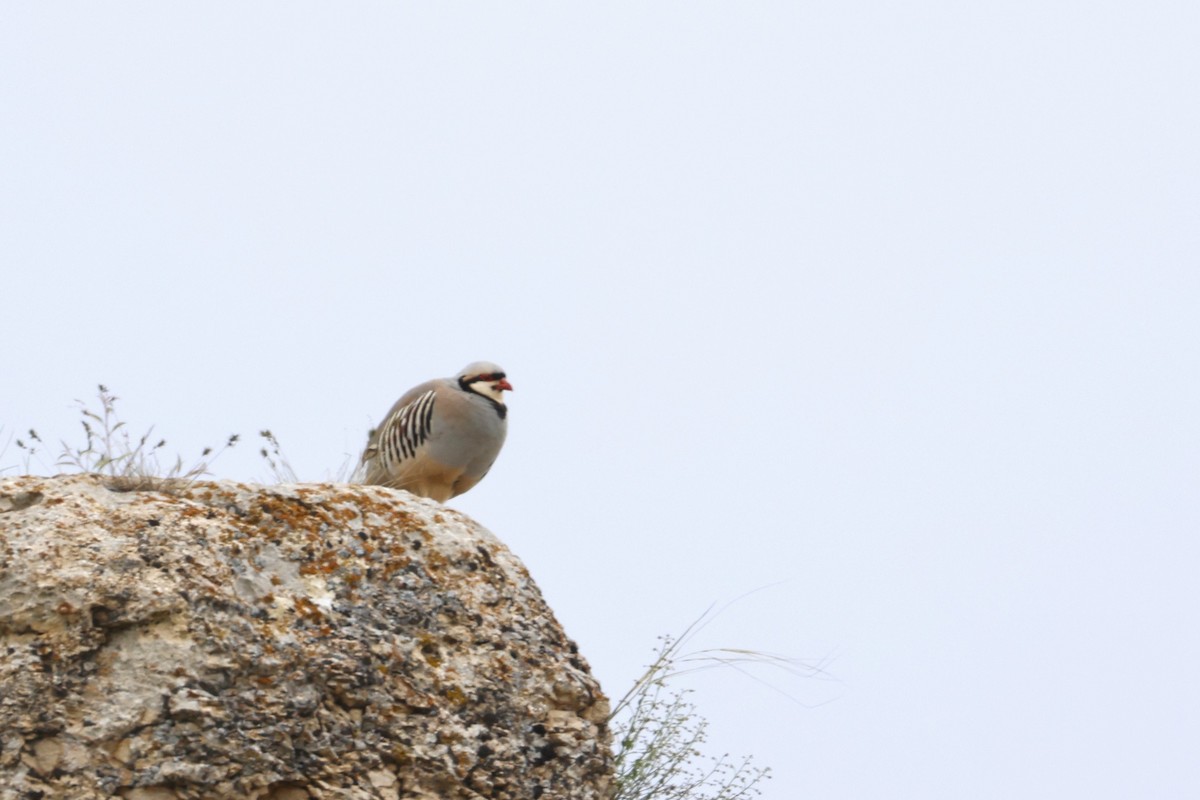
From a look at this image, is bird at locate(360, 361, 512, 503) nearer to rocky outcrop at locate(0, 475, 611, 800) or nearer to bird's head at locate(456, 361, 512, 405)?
bird's head at locate(456, 361, 512, 405)

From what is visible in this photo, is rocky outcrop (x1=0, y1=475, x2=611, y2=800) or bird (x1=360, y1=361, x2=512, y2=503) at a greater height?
bird (x1=360, y1=361, x2=512, y2=503)

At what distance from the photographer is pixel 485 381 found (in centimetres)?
785

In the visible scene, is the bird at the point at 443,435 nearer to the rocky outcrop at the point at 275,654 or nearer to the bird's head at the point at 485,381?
the bird's head at the point at 485,381

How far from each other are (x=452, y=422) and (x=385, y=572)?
3.10 m

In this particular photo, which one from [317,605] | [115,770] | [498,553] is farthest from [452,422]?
[115,770]

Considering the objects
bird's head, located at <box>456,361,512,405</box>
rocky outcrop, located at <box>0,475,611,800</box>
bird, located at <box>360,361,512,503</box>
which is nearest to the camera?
rocky outcrop, located at <box>0,475,611,800</box>

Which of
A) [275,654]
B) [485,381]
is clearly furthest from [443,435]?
[275,654]

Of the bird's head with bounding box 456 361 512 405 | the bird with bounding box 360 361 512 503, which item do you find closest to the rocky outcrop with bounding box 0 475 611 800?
the bird with bounding box 360 361 512 503

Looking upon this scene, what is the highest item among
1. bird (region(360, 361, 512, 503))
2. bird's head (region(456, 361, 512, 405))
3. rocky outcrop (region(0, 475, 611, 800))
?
bird's head (region(456, 361, 512, 405))

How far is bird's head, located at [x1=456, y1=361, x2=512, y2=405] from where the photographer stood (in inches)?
309

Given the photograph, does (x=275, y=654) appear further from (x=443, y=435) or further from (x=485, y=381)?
(x=485, y=381)

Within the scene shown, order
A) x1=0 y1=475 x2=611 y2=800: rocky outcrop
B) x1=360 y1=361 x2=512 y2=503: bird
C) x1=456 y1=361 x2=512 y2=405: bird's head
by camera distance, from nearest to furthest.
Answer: x1=0 y1=475 x2=611 y2=800: rocky outcrop
x1=360 y1=361 x2=512 y2=503: bird
x1=456 y1=361 x2=512 y2=405: bird's head

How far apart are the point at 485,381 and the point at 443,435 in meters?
0.42

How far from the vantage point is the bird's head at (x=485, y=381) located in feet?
25.7
